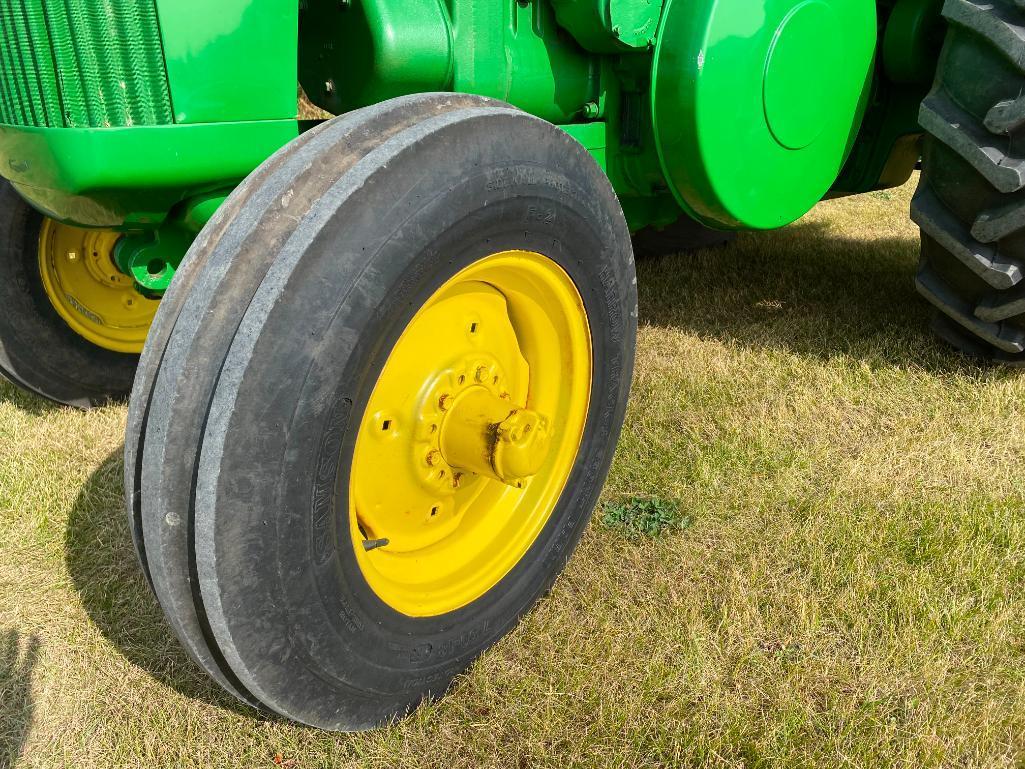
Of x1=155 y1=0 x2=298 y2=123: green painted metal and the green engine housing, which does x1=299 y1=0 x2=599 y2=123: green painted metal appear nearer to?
the green engine housing

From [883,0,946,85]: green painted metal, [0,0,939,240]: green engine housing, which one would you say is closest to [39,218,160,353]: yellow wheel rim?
[0,0,939,240]: green engine housing

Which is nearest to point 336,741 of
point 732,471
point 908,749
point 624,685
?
point 624,685

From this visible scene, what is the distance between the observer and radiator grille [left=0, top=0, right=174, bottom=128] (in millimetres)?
1354

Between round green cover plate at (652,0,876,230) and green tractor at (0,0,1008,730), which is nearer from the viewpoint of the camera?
green tractor at (0,0,1008,730)

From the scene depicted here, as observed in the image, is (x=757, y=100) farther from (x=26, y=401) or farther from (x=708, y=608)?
(x=26, y=401)

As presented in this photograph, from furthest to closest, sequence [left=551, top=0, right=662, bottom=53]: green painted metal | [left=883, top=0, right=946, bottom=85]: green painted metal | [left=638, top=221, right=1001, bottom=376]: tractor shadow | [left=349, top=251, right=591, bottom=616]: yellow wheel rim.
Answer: [left=638, top=221, right=1001, bottom=376]: tractor shadow, [left=883, top=0, right=946, bottom=85]: green painted metal, [left=551, top=0, right=662, bottom=53]: green painted metal, [left=349, top=251, right=591, bottom=616]: yellow wheel rim

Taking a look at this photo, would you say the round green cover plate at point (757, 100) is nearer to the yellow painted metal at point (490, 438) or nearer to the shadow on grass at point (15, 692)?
the yellow painted metal at point (490, 438)

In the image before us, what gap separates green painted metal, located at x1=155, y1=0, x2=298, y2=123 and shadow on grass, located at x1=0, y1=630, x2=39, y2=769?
3.97ft

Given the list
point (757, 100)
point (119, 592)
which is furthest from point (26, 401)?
point (757, 100)

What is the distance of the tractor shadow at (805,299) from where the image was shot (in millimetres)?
3021

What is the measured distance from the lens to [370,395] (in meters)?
1.37

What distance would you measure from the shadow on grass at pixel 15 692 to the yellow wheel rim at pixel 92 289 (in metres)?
1.16

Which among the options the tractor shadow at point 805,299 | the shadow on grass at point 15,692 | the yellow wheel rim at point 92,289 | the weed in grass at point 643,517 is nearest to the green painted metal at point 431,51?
the weed in grass at point 643,517

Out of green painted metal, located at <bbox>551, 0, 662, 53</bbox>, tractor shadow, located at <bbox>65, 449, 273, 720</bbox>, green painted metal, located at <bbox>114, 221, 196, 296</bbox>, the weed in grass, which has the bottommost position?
tractor shadow, located at <bbox>65, 449, 273, 720</bbox>
